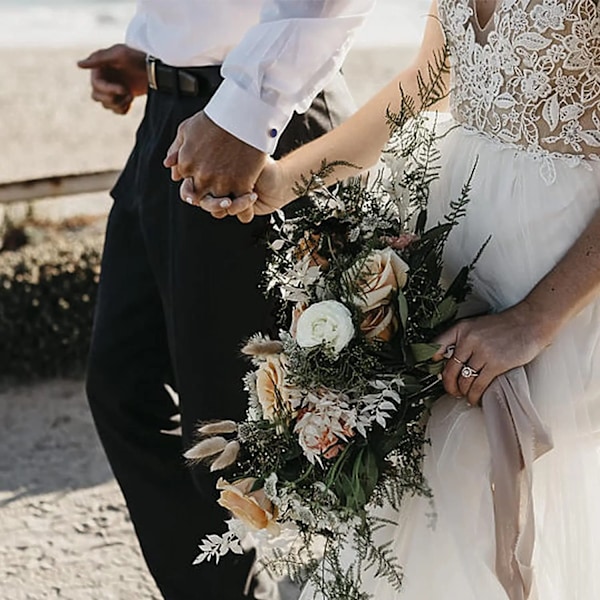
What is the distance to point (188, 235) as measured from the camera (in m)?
2.12

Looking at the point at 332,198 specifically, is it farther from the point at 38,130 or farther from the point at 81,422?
the point at 38,130

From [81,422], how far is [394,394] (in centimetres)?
228

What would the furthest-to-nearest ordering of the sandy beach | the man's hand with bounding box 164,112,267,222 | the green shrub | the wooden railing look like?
the wooden railing < the green shrub < the sandy beach < the man's hand with bounding box 164,112,267,222

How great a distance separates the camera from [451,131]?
1780 millimetres

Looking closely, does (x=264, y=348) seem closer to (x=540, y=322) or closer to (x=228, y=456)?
(x=228, y=456)

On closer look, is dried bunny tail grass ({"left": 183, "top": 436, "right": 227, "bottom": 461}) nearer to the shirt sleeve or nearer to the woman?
the woman

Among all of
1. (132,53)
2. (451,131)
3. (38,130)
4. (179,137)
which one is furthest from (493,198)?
(38,130)

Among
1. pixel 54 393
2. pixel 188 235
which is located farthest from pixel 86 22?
pixel 188 235

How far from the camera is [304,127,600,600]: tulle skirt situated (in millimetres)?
1600

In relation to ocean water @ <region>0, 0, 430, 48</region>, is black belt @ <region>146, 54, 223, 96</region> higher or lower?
higher

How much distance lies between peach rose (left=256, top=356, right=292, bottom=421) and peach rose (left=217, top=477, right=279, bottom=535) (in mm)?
110

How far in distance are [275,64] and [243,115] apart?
0.10m

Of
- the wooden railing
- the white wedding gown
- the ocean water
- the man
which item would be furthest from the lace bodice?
the ocean water

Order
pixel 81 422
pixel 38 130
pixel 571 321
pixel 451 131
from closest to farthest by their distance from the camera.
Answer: pixel 571 321 → pixel 451 131 → pixel 81 422 → pixel 38 130
